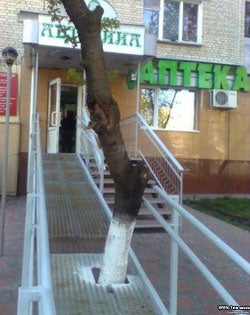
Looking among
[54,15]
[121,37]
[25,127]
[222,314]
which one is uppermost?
[121,37]

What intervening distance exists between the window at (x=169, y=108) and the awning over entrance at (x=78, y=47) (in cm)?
248

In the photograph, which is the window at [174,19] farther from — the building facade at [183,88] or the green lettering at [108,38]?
the green lettering at [108,38]

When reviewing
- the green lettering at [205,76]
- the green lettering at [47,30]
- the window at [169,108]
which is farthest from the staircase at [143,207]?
the green lettering at [205,76]

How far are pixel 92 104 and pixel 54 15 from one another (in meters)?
1.26

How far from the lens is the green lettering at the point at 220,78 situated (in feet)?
45.1

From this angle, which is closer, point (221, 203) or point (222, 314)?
point (222, 314)

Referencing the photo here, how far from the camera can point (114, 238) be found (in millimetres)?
4832

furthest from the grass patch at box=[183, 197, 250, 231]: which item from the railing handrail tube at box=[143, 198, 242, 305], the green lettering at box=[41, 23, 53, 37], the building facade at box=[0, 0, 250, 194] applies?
the railing handrail tube at box=[143, 198, 242, 305]

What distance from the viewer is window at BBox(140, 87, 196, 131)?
13648 millimetres

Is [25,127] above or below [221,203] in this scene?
above

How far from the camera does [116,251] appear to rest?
482cm

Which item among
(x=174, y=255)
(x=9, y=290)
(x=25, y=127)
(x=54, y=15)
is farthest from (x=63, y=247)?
(x=25, y=127)

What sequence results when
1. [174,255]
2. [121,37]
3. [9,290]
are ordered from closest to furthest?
[174,255] → [9,290] → [121,37]

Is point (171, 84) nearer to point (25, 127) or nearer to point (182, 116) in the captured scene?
point (182, 116)
